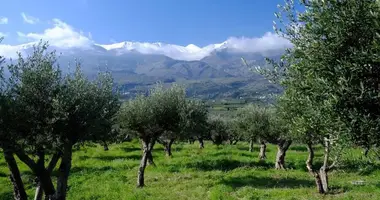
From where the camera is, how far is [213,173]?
3603cm

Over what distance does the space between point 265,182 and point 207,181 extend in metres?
5.63

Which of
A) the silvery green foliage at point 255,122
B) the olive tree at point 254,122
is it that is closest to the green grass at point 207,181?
the silvery green foliage at point 255,122

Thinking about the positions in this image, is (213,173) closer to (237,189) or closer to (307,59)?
(237,189)

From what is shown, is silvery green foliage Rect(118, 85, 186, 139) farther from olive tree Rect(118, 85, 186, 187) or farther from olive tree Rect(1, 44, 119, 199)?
olive tree Rect(1, 44, 119, 199)

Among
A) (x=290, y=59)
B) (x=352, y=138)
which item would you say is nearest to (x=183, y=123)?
(x=290, y=59)

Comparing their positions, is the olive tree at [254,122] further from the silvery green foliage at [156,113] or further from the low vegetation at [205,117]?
the silvery green foliage at [156,113]

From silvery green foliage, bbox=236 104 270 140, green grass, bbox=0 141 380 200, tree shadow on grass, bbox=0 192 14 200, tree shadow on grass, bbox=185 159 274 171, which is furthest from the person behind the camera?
silvery green foliage, bbox=236 104 270 140

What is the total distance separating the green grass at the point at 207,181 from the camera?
26.5m

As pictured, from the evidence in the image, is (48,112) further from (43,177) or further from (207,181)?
(207,181)

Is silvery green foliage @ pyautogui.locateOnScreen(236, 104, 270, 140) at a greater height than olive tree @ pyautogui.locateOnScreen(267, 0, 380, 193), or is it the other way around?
olive tree @ pyautogui.locateOnScreen(267, 0, 380, 193)

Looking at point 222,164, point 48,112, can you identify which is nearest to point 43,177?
point 48,112

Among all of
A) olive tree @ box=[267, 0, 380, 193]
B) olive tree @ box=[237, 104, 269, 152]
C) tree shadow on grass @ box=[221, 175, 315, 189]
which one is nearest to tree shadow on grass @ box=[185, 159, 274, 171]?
olive tree @ box=[237, 104, 269, 152]

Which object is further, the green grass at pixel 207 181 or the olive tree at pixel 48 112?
the green grass at pixel 207 181

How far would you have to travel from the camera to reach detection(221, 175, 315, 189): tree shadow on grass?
30922 millimetres
